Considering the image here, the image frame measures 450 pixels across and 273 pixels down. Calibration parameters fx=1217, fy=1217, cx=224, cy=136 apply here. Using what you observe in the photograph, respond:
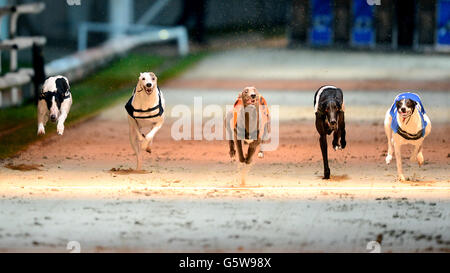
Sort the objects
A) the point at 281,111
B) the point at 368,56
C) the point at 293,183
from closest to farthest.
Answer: the point at 293,183 < the point at 281,111 < the point at 368,56

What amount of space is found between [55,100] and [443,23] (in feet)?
106

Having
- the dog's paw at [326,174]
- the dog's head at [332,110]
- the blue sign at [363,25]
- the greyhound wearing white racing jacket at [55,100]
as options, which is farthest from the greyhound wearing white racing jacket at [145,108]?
the blue sign at [363,25]

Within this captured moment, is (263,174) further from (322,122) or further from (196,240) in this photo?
(196,240)

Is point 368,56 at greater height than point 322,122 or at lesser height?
lesser

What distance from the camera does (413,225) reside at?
1123 cm

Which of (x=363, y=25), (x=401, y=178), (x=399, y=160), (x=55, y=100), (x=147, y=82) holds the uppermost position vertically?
(x=147, y=82)

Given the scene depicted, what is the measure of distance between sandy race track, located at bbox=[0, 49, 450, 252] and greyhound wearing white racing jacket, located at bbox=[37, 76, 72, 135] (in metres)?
0.81

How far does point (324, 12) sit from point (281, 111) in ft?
77.4

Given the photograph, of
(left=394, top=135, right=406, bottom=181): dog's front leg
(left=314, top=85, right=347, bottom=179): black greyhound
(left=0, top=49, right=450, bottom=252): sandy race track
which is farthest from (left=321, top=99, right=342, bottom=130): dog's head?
(left=394, top=135, right=406, bottom=181): dog's front leg

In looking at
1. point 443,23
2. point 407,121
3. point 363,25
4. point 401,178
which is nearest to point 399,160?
point 401,178

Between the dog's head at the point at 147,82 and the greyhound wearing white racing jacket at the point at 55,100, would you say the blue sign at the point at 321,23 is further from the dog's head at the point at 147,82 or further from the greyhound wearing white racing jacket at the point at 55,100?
the greyhound wearing white racing jacket at the point at 55,100

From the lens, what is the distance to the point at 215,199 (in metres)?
12.5

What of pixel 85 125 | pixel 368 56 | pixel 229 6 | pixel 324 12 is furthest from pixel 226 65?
pixel 229 6

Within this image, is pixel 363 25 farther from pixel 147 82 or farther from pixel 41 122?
pixel 41 122
